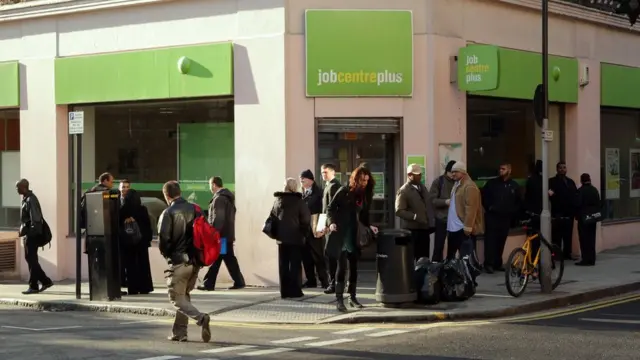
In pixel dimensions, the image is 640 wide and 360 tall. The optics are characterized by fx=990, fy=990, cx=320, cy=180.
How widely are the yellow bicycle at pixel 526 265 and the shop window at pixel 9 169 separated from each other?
10.8 meters

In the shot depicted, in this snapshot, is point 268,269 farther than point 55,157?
No

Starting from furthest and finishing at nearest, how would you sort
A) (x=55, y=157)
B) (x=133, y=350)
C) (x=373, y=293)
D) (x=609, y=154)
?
(x=609, y=154), (x=55, y=157), (x=373, y=293), (x=133, y=350)

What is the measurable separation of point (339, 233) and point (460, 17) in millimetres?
6068

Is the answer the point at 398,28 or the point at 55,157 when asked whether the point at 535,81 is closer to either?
the point at 398,28

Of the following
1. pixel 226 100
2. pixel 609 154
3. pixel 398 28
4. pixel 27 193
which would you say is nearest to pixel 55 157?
pixel 27 193

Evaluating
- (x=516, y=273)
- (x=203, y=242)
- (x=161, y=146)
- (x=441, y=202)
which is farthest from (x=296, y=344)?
(x=161, y=146)

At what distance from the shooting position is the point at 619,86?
72.2 ft

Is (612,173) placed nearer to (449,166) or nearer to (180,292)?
(449,166)

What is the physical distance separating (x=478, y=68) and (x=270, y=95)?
3.61 m

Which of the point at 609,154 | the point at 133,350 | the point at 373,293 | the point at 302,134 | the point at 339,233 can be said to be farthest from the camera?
the point at 609,154

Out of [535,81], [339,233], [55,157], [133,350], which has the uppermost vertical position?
[535,81]

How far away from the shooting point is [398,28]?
54.9 ft

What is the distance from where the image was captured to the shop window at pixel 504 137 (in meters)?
18.5

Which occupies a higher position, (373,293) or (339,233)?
(339,233)
